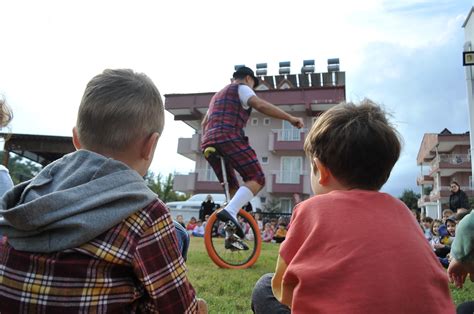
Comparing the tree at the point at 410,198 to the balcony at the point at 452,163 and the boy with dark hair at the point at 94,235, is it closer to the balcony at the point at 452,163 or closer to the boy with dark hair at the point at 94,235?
the balcony at the point at 452,163

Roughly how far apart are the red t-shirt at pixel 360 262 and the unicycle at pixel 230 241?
113 inches

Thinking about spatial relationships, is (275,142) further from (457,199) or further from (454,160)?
(454,160)

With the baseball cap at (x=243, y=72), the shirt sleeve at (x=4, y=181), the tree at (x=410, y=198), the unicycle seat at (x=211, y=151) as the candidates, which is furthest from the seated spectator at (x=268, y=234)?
the tree at (x=410, y=198)

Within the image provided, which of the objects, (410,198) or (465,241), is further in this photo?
(410,198)

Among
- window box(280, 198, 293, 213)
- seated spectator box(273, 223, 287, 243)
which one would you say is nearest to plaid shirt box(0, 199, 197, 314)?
seated spectator box(273, 223, 287, 243)

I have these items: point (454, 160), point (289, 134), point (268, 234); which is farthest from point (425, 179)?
point (268, 234)

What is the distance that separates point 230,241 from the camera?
4031mm

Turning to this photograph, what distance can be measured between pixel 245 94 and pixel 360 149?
9.09 feet

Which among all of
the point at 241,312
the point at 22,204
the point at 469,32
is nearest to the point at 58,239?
the point at 22,204

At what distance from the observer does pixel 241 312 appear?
2.21m

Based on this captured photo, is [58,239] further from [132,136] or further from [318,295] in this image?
[318,295]

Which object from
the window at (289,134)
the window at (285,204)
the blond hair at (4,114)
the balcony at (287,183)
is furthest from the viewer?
the window at (289,134)

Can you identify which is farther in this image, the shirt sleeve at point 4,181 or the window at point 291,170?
the window at point 291,170

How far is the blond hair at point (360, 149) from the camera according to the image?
1.33 metres
